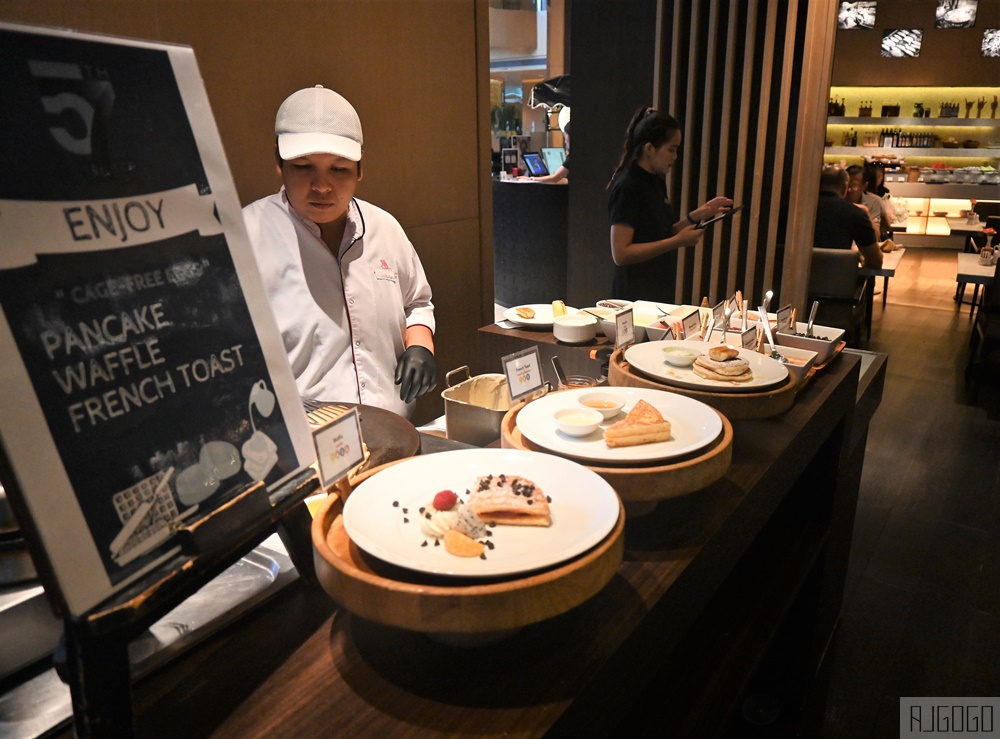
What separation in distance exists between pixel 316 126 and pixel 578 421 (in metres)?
1.12

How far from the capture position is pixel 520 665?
0.80 meters

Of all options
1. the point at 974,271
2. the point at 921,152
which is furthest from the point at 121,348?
the point at 921,152

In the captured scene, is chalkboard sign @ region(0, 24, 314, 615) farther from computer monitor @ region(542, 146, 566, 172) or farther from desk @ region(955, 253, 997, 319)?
computer monitor @ region(542, 146, 566, 172)

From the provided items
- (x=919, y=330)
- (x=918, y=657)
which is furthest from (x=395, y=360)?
(x=919, y=330)

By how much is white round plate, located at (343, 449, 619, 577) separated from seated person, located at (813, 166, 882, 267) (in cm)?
506

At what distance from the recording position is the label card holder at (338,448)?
88 cm

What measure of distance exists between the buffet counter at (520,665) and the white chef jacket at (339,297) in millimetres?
1164

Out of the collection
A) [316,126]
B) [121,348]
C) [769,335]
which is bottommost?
[769,335]

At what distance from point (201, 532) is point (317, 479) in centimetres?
18

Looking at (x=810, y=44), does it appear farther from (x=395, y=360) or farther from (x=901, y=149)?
(x=901, y=149)

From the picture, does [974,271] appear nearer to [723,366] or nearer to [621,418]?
[723,366]

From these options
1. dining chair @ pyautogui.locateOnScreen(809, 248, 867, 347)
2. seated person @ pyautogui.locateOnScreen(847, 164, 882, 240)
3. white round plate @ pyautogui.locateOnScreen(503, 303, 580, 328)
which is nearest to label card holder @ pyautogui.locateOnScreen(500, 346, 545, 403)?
white round plate @ pyautogui.locateOnScreen(503, 303, 580, 328)

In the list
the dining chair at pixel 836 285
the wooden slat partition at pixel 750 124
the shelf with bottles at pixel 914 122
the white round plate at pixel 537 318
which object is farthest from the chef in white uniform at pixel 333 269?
the shelf with bottles at pixel 914 122

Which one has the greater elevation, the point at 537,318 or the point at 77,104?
the point at 77,104
